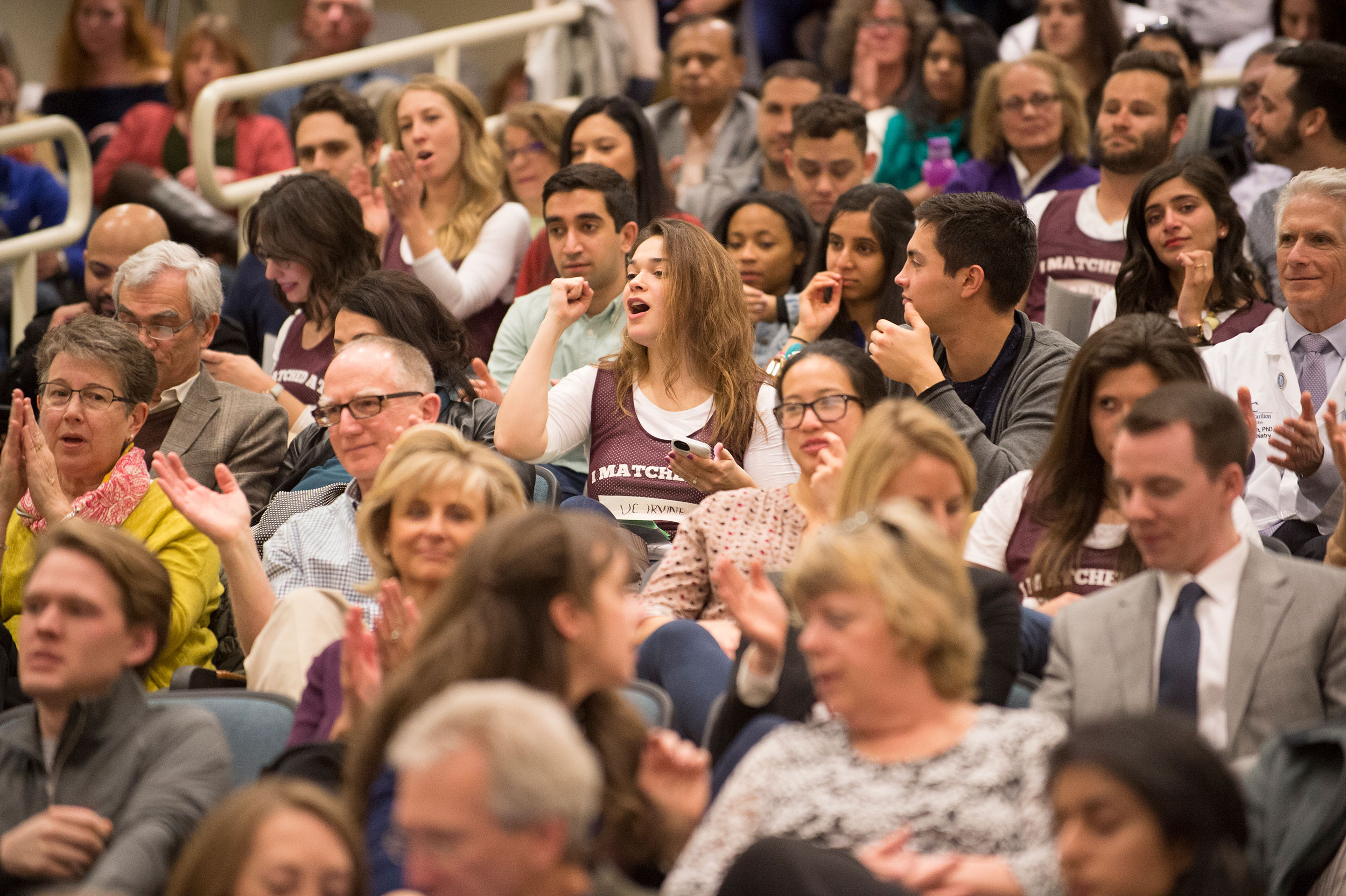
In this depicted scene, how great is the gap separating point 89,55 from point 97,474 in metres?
4.28

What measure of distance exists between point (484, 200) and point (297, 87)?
218 cm

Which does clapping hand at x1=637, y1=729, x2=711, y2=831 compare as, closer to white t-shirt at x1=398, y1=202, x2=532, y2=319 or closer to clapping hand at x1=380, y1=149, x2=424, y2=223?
white t-shirt at x1=398, y1=202, x2=532, y2=319

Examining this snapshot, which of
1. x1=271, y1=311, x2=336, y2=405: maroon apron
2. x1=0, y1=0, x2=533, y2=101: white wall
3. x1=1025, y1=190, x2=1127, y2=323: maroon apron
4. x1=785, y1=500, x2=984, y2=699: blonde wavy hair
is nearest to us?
x1=785, y1=500, x2=984, y2=699: blonde wavy hair

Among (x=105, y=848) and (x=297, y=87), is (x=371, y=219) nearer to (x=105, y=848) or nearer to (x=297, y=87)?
(x=297, y=87)

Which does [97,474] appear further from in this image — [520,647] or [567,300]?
[520,647]

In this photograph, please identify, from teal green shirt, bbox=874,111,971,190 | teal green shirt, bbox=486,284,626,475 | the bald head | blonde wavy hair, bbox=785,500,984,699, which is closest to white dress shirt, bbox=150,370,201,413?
teal green shirt, bbox=486,284,626,475

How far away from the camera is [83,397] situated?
3.52m

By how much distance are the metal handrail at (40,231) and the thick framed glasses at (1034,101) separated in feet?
11.1

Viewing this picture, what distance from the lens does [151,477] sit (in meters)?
3.73

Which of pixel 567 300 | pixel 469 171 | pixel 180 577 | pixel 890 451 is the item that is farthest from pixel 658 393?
pixel 469 171

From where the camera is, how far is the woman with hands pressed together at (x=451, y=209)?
488 cm

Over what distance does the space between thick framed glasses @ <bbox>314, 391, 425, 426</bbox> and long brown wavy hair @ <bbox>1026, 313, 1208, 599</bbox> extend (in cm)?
142

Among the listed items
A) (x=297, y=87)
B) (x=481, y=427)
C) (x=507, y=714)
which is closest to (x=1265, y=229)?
(x=481, y=427)

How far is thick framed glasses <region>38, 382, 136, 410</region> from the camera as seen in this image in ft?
11.6
